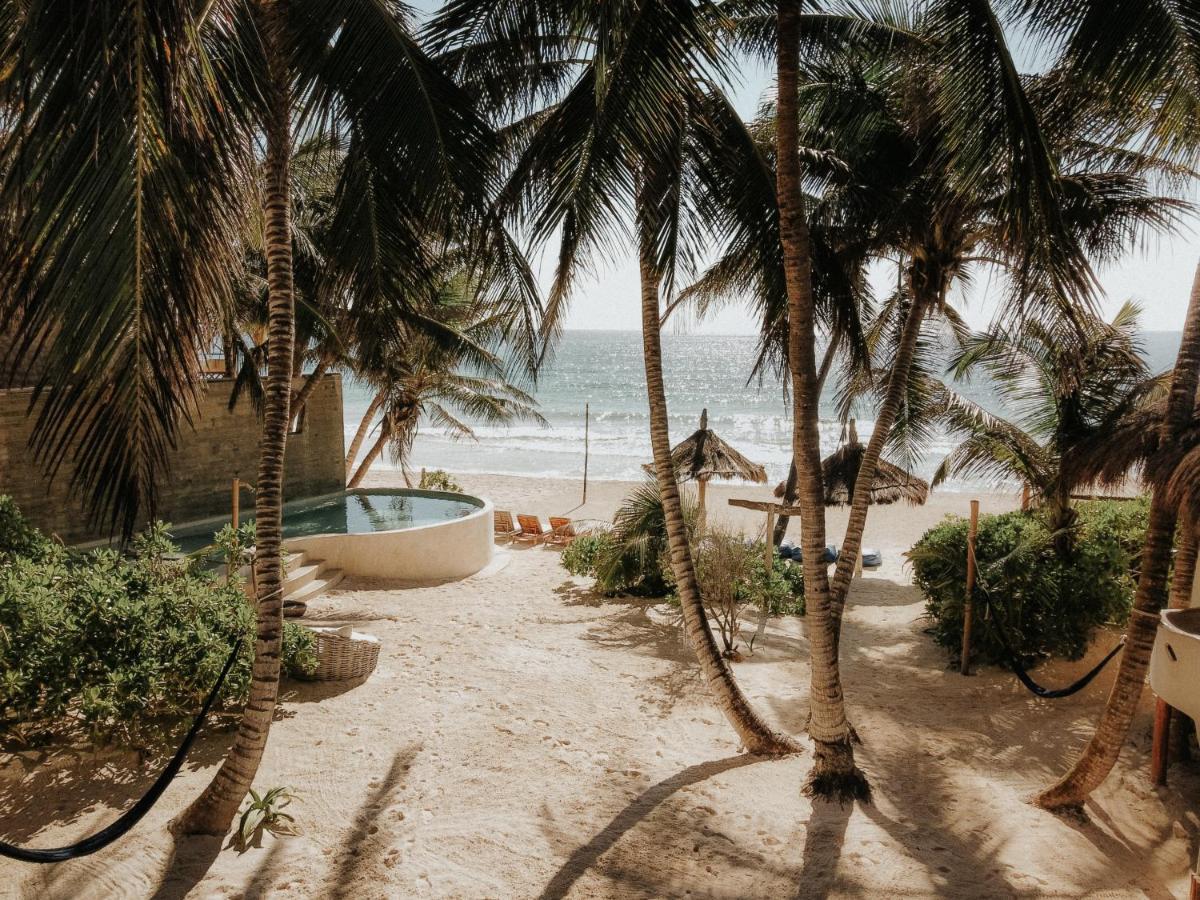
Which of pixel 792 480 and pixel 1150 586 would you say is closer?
pixel 1150 586

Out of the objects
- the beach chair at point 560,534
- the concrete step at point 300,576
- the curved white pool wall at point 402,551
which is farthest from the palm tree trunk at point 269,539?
the beach chair at point 560,534

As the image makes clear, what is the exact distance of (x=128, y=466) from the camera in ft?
6.91

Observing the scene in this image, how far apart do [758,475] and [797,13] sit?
8077 millimetres

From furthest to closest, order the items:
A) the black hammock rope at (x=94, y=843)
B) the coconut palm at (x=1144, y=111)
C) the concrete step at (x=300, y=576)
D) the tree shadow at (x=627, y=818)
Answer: the concrete step at (x=300, y=576)
the tree shadow at (x=627, y=818)
the coconut palm at (x=1144, y=111)
the black hammock rope at (x=94, y=843)

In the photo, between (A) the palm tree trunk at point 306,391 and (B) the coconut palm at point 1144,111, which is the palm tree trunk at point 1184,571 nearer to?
(B) the coconut palm at point 1144,111

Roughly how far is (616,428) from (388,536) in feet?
111

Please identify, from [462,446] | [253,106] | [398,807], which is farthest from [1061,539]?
[462,446]

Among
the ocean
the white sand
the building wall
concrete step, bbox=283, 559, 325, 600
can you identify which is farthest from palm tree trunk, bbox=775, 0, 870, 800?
the ocean

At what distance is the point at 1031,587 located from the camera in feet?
24.8

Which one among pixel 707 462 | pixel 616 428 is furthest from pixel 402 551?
pixel 616 428

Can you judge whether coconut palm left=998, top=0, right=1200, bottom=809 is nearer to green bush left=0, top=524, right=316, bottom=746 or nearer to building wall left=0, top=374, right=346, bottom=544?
green bush left=0, top=524, right=316, bottom=746

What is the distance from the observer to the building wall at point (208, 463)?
9188 millimetres

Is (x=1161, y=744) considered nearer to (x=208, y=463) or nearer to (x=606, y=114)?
(x=606, y=114)

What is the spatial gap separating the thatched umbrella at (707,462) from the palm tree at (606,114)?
248 inches
